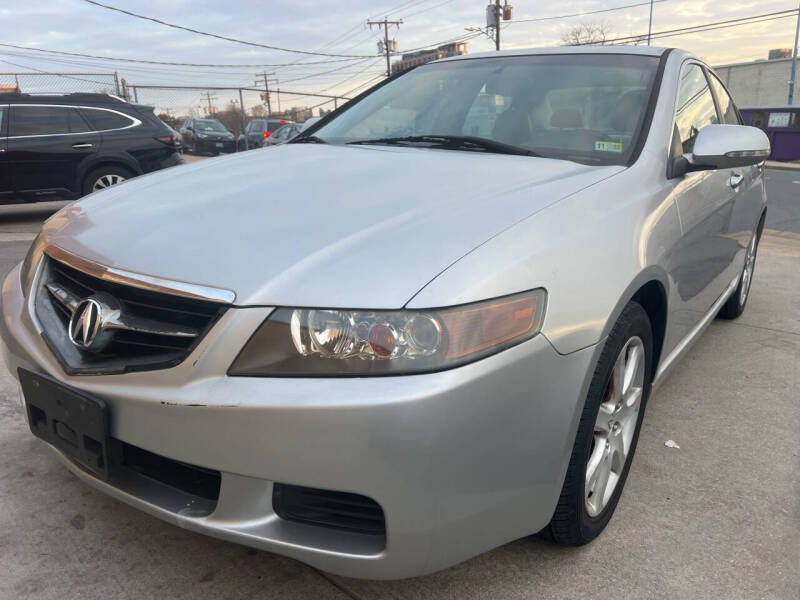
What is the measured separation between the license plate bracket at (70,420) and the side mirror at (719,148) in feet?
6.86

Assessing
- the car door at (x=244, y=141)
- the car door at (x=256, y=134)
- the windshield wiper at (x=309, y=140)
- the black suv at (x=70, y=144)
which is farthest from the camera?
the car door at (x=256, y=134)

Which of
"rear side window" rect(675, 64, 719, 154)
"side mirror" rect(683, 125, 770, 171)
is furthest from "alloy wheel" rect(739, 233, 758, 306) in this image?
"side mirror" rect(683, 125, 770, 171)

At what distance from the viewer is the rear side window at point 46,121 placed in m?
7.71

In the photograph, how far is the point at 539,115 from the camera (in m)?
2.63

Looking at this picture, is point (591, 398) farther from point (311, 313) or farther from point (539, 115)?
point (539, 115)

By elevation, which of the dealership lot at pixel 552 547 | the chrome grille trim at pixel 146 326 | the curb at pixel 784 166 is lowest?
the curb at pixel 784 166

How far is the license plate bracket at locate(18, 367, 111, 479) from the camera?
5.19 ft

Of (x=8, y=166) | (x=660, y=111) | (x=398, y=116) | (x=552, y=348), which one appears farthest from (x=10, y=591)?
(x=8, y=166)

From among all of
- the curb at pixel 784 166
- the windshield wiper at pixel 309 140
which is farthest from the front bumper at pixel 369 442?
the curb at pixel 784 166

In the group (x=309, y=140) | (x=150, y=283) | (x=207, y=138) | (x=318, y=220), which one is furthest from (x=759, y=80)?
(x=150, y=283)

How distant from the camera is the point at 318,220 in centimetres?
177

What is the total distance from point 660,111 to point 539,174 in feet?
2.28

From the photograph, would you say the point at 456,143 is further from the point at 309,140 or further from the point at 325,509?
the point at 325,509

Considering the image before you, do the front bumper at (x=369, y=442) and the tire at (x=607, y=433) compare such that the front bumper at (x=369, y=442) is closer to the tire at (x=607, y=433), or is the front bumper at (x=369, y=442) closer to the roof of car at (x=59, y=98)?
the tire at (x=607, y=433)
